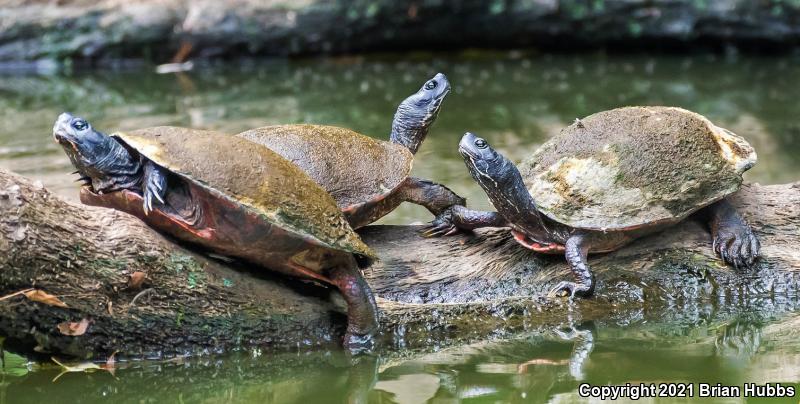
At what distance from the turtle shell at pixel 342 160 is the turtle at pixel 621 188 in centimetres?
50

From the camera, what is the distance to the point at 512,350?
3.78 metres

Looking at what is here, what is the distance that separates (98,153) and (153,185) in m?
0.29

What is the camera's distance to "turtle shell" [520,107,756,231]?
13.2ft

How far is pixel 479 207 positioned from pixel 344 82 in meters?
6.09

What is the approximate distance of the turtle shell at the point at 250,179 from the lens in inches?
135

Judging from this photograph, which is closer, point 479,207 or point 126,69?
point 479,207

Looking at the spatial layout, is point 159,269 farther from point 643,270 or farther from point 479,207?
point 479,207

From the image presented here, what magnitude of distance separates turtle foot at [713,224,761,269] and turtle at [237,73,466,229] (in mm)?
1310

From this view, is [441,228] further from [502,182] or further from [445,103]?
[445,103]

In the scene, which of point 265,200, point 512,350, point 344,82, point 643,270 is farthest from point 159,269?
point 344,82

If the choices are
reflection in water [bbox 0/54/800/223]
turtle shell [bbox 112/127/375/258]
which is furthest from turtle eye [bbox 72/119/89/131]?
reflection in water [bbox 0/54/800/223]

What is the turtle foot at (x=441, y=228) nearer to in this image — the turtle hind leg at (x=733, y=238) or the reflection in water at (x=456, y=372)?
the reflection in water at (x=456, y=372)

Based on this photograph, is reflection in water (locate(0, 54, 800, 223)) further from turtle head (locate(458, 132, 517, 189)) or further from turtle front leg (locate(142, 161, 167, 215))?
turtle front leg (locate(142, 161, 167, 215))

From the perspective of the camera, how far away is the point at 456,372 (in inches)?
139
